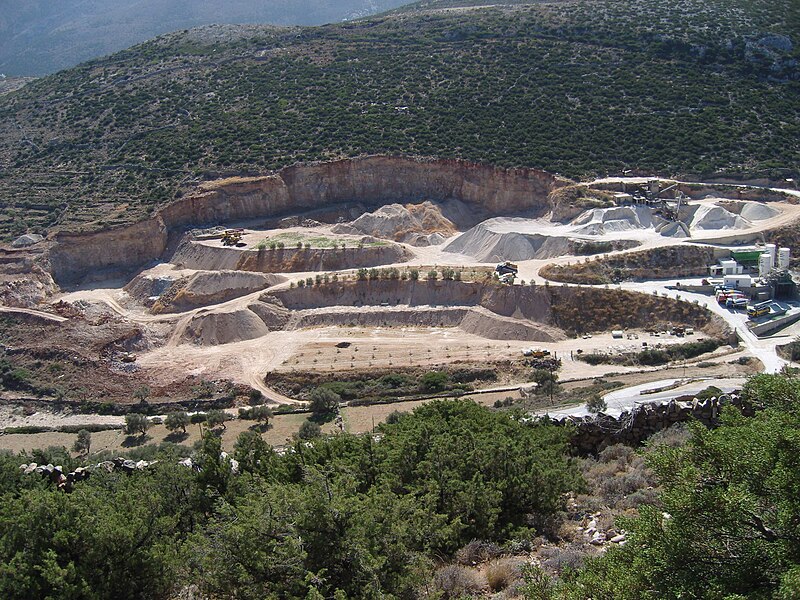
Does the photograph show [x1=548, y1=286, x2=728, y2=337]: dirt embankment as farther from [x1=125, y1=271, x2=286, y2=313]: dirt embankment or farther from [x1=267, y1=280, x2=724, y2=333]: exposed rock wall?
[x1=125, y1=271, x2=286, y2=313]: dirt embankment

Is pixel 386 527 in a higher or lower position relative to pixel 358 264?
higher

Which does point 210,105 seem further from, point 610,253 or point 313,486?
point 313,486

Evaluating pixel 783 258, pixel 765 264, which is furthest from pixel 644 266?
pixel 783 258

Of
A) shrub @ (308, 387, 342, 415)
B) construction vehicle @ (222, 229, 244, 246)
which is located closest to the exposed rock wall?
construction vehicle @ (222, 229, 244, 246)

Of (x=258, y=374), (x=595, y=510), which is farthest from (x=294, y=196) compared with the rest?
(x=595, y=510)

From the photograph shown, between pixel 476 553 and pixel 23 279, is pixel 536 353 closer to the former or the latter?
pixel 476 553

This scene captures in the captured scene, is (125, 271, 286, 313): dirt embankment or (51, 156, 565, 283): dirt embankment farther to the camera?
(51, 156, 565, 283): dirt embankment
